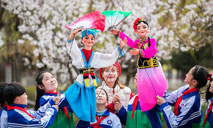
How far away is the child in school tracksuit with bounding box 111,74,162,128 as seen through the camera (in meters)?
3.44

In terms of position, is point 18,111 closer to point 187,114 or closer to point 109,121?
point 109,121

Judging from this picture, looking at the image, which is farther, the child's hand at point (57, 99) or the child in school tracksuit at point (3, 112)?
the child's hand at point (57, 99)

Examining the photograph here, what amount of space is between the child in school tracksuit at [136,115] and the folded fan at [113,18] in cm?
106

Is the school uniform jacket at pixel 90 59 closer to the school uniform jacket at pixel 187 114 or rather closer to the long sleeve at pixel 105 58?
the long sleeve at pixel 105 58

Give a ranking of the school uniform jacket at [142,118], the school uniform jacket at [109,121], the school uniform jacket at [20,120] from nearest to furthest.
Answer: the school uniform jacket at [20,120], the school uniform jacket at [142,118], the school uniform jacket at [109,121]

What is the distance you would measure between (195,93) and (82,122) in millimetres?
1566

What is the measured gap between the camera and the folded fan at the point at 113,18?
334cm

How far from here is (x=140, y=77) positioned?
326 cm

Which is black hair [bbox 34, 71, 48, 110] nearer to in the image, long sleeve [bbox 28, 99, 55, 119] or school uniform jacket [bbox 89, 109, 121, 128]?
long sleeve [bbox 28, 99, 55, 119]

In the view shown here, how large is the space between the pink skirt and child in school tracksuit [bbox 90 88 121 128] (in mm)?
582

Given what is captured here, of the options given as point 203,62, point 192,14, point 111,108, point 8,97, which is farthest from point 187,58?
point 8,97

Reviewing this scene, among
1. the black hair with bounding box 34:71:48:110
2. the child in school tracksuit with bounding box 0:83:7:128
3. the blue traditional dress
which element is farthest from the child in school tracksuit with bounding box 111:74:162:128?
the child in school tracksuit with bounding box 0:83:7:128

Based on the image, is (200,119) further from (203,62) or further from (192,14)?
(203,62)

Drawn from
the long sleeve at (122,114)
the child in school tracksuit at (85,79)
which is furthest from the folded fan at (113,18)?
the long sleeve at (122,114)
